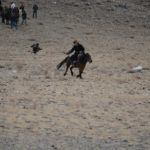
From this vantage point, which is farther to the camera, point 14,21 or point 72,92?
point 14,21

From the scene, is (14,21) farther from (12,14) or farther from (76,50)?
(76,50)

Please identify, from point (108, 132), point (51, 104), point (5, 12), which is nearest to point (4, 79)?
point (51, 104)

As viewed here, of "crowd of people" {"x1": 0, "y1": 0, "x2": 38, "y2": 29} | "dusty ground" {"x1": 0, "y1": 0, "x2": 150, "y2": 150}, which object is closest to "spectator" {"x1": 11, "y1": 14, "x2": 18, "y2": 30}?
"crowd of people" {"x1": 0, "y1": 0, "x2": 38, "y2": 29}

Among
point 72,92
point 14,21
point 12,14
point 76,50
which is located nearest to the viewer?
point 72,92

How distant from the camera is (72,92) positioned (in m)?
13.1

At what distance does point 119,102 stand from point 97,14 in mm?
26363

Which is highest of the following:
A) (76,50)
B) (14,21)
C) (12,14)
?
(12,14)

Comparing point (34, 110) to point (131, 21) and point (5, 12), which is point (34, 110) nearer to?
point (5, 12)

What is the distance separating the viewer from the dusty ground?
8445 mm

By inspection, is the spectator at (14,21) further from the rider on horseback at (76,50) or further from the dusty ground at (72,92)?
the rider on horseback at (76,50)

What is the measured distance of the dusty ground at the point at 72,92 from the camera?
8445 mm

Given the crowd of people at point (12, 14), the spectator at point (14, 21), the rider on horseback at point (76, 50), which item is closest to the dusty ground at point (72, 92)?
the spectator at point (14, 21)

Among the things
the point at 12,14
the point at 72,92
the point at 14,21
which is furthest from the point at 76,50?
the point at 14,21

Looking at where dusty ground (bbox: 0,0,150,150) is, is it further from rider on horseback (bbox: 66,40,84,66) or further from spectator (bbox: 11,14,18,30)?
rider on horseback (bbox: 66,40,84,66)
